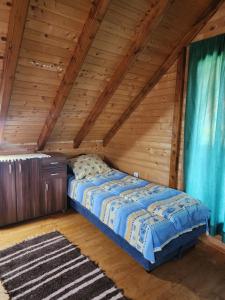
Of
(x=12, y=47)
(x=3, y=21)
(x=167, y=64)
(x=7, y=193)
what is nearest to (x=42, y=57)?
(x=12, y=47)

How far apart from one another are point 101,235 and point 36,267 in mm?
858

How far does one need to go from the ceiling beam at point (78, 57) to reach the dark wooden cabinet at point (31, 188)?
559mm

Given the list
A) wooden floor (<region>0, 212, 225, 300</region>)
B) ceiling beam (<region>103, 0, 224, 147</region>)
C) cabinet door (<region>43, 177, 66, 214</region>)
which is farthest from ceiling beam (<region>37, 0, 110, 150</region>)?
wooden floor (<region>0, 212, 225, 300</region>)

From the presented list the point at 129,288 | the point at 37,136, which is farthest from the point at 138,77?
the point at 129,288

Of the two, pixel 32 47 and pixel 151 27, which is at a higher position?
pixel 151 27

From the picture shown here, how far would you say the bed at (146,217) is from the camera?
1969mm

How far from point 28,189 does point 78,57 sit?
5.96ft

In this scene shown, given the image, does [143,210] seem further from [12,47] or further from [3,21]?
[3,21]

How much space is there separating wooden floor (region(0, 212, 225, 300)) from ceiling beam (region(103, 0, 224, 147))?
1829mm

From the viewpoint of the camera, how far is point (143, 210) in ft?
7.33

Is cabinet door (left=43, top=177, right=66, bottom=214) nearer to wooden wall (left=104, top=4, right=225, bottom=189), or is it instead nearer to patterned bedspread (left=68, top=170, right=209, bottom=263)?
patterned bedspread (left=68, top=170, right=209, bottom=263)

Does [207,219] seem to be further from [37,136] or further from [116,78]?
[37,136]

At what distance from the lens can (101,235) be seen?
2.64m

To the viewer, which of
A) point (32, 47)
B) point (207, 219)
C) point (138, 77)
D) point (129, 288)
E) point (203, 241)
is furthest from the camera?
point (138, 77)
